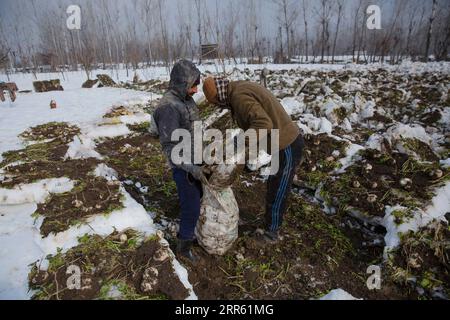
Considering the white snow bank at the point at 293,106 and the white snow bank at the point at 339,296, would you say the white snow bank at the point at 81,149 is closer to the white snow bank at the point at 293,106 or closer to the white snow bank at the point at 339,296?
the white snow bank at the point at 339,296

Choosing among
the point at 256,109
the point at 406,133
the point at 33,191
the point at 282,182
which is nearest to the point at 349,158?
the point at 406,133

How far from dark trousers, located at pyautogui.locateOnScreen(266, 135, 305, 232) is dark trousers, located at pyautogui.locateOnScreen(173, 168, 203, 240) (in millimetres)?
701

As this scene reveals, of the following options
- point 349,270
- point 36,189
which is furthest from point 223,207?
point 36,189

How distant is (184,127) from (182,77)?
0.40 meters

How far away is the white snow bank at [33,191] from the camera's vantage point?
131 inches

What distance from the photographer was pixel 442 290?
2199mm

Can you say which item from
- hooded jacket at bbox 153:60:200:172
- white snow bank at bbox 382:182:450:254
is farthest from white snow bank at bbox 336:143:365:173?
hooded jacket at bbox 153:60:200:172

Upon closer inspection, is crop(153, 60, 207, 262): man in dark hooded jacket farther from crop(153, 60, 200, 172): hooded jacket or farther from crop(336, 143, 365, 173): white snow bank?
crop(336, 143, 365, 173): white snow bank

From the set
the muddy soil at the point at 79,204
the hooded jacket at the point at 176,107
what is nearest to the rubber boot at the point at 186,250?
the hooded jacket at the point at 176,107

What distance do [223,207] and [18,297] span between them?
5.48 feet

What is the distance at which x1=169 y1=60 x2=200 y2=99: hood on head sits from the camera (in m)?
2.25

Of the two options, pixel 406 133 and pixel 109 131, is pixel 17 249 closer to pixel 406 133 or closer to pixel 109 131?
pixel 109 131

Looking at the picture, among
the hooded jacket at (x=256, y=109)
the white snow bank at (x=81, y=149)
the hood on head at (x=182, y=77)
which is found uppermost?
the hood on head at (x=182, y=77)
